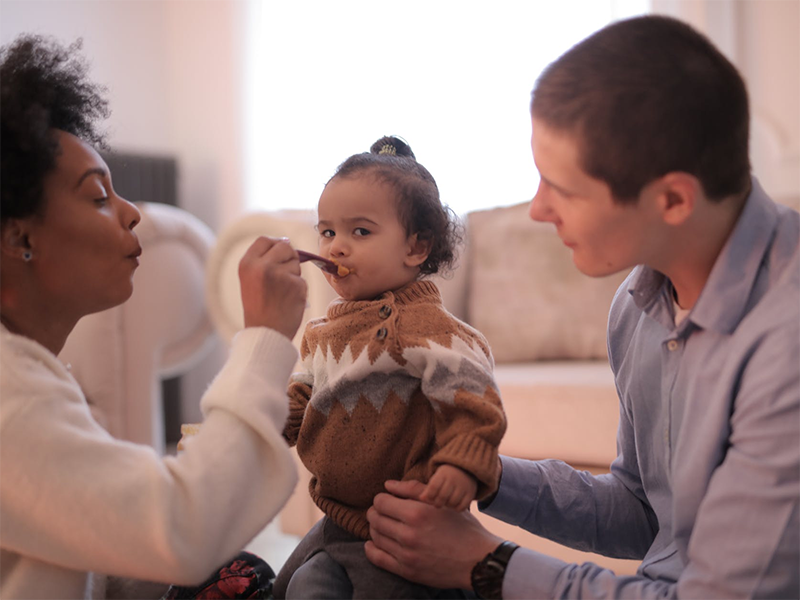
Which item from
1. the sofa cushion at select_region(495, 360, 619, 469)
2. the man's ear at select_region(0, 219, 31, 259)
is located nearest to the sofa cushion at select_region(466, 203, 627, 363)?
the sofa cushion at select_region(495, 360, 619, 469)

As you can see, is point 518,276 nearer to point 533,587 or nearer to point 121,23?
point 533,587

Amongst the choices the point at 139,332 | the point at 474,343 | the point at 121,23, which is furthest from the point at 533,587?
the point at 121,23

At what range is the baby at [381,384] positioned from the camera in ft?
3.27

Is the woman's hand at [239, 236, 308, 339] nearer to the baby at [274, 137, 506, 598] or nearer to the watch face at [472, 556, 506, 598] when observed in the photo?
the baby at [274, 137, 506, 598]

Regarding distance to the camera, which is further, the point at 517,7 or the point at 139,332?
the point at 517,7

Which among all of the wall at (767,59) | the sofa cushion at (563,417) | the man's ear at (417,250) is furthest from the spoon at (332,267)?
the wall at (767,59)

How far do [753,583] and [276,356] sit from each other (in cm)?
57

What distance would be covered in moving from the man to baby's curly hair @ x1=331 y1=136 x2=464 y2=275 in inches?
10.8

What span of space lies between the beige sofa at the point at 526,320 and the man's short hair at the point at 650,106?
42.6 inches

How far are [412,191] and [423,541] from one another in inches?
21.3

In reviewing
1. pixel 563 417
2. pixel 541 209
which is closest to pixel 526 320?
pixel 563 417

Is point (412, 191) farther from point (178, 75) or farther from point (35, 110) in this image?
point (178, 75)

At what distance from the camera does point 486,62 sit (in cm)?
330

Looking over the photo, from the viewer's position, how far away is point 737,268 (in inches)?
35.4
